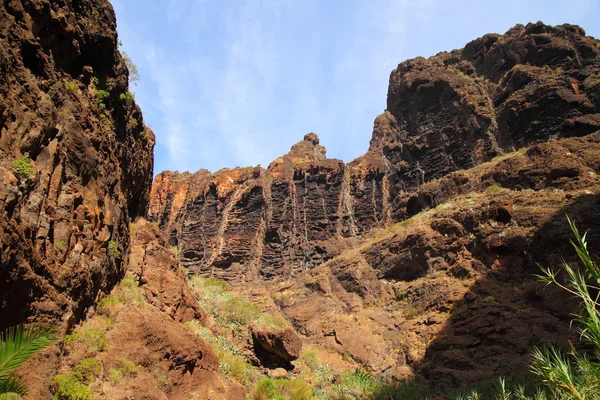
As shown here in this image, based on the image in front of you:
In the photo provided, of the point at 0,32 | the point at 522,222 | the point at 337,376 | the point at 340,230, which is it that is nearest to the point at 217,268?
the point at 340,230

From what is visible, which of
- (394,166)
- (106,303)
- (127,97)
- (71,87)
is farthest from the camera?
(394,166)

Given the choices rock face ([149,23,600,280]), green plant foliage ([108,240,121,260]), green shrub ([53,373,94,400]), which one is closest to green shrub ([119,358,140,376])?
green shrub ([53,373,94,400])

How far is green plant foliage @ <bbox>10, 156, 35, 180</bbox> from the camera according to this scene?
6.22m

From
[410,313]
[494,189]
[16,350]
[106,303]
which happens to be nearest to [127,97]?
[106,303]

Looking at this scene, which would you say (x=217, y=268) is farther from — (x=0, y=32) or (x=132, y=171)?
(x=0, y=32)

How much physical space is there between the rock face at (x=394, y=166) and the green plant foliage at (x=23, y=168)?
30433 millimetres

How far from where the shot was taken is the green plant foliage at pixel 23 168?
6.22m

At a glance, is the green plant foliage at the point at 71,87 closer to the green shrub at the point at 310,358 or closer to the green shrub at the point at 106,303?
the green shrub at the point at 106,303

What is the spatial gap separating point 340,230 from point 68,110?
106ft

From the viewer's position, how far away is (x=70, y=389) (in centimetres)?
648

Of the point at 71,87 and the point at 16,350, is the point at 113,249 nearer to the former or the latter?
the point at 71,87

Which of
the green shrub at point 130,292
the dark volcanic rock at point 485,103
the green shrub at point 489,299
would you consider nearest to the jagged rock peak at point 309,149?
the dark volcanic rock at point 485,103

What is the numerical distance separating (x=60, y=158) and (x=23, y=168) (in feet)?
5.52

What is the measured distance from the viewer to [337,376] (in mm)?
17875
